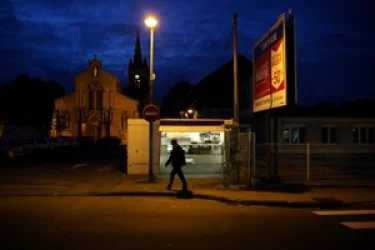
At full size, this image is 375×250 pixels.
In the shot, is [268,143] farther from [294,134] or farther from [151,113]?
[294,134]

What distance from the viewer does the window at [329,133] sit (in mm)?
44125

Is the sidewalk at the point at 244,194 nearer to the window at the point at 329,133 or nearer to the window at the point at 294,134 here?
the window at the point at 294,134

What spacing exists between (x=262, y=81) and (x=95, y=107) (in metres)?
70.3

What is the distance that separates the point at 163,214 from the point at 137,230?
7.69 feet

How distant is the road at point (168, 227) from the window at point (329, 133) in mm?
30509

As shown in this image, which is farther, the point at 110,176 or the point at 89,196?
the point at 110,176

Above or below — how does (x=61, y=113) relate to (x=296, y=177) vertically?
above

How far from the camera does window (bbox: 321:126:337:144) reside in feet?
145

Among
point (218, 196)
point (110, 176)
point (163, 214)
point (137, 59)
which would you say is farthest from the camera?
point (137, 59)

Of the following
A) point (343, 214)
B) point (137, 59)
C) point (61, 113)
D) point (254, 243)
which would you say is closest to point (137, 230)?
point (254, 243)

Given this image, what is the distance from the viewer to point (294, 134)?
4428 centimetres

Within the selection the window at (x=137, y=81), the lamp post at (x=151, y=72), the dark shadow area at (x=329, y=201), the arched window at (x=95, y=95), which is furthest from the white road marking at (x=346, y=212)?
the window at (x=137, y=81)

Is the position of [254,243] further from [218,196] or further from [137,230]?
[218,196]

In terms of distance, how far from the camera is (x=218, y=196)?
1644cm
